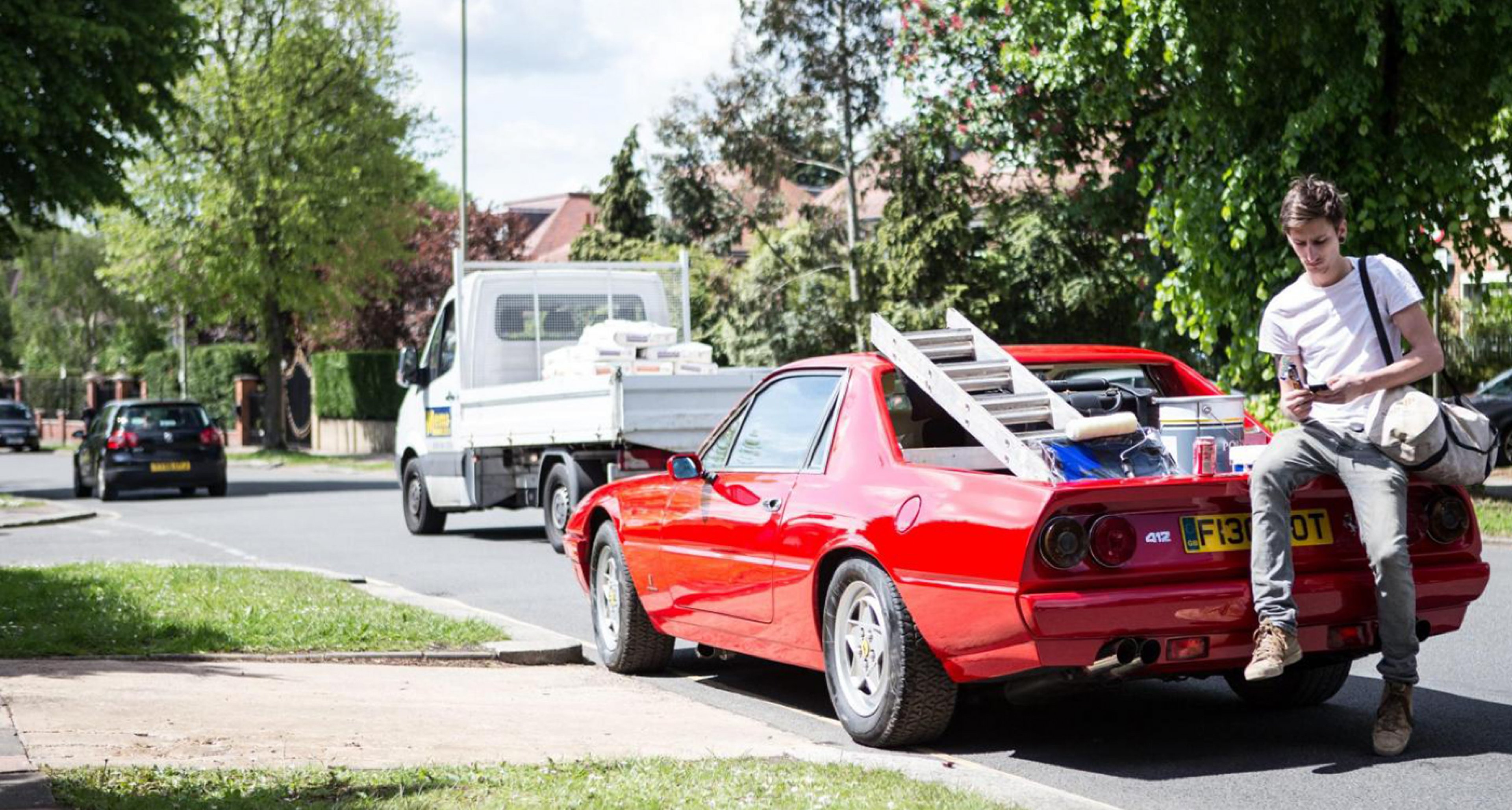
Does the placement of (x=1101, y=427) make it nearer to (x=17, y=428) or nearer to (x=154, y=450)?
(x=154, y=450)

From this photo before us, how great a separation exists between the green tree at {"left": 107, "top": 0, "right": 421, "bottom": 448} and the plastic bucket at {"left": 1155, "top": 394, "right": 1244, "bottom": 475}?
3827 cm

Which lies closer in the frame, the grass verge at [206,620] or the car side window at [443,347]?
the grass verge at [206,620]

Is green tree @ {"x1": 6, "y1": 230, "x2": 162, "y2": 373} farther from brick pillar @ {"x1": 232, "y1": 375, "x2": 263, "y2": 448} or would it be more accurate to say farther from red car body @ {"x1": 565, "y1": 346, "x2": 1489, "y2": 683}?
red car body @ {"x1": 565, "y1": 346, "x2": 1489, "y2": 683}

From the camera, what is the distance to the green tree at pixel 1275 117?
17312mm

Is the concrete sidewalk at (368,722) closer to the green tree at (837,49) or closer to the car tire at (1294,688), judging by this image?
the car tire at (1294,688)

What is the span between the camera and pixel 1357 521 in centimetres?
649

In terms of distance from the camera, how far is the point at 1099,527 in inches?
243

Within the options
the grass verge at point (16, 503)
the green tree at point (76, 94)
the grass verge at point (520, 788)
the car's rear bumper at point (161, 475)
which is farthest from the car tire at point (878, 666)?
the car's rear bumper at point (161, 475)

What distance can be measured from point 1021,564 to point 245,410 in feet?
175

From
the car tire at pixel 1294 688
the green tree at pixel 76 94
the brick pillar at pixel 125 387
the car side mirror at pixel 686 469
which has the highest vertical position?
the green tree at pixel 76 94

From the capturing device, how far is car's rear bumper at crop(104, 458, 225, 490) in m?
28.5

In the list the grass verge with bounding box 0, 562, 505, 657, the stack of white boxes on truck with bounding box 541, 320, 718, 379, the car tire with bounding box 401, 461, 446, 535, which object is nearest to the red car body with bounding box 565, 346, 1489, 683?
the grass verge with bounding box 0, 562, 505, 657

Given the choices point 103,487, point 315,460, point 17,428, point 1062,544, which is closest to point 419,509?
point 103,487

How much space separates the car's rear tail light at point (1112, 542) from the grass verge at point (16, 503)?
71.9ft
